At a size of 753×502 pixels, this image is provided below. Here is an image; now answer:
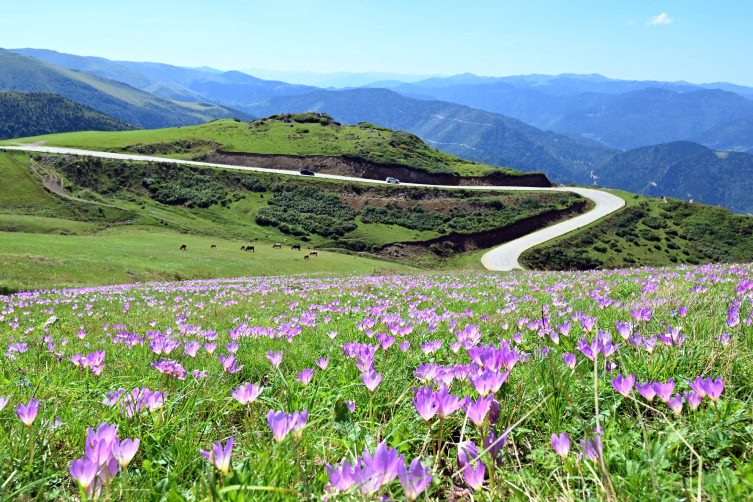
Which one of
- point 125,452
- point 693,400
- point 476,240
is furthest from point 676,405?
point 476,240

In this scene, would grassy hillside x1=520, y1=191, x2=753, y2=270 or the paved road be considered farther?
grassy hillside x1=520, y1=191, x2=753, y2=270

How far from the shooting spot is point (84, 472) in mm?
1322

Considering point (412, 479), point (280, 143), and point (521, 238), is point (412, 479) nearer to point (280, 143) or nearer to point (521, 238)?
point (521, 238)

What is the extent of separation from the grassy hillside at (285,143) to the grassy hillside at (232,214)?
19.5m

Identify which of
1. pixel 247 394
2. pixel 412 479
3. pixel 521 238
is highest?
pixel 412 479

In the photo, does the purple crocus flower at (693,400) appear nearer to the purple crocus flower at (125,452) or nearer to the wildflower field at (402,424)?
the wildflower field at (402,424)

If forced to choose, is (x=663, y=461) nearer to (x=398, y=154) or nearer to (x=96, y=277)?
(x=96, y=277)

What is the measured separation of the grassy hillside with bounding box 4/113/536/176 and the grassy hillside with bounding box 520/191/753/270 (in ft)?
117

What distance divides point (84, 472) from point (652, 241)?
10499 cm

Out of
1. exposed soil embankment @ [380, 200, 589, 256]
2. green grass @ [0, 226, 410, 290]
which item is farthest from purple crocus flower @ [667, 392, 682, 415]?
exposed soil embankment @ [380, 200, 589, 256]

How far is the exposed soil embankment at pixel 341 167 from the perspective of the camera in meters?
111

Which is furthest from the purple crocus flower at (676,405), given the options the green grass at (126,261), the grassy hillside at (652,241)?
the grassy hillside at (652,241)

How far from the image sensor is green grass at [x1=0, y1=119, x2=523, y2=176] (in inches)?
4353

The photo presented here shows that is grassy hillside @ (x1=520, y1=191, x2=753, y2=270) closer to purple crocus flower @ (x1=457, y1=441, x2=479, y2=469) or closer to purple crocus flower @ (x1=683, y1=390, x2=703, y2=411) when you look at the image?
purple crocus flower @ (x1=683, y1=390, x2=703, y2=411)
